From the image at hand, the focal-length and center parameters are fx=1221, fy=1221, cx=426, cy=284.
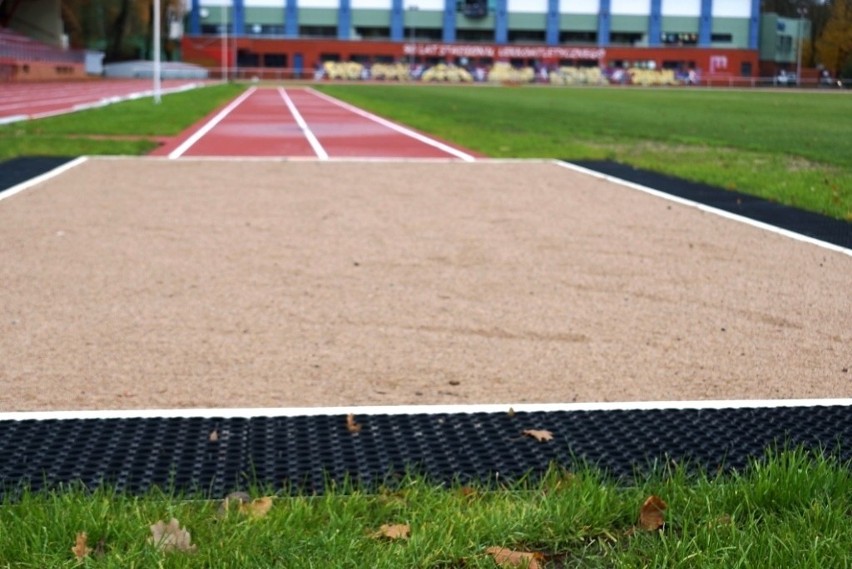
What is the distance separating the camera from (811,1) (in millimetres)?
23469

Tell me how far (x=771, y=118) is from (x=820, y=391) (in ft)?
98.1

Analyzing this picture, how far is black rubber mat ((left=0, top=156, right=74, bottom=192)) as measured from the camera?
43.0 feet

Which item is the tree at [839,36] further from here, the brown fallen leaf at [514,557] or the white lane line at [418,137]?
the brown fallen leaf at [514,557]

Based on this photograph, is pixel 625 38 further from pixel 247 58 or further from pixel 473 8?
pixel 247 58

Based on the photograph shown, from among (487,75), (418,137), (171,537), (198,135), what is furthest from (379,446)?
(487,75)

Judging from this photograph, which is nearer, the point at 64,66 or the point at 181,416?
the point at 181,416

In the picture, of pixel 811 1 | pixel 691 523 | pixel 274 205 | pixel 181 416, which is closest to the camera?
pixel 691 523

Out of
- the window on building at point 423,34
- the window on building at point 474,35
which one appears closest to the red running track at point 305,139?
the window on building at point 423,34

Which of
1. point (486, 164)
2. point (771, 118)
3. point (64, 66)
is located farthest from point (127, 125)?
point (64, 66)

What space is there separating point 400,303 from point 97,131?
16.5 metres

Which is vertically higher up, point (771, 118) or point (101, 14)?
point (101, 14)

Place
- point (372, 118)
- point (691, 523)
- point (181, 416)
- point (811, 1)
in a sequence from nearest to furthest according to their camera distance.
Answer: point (691, 523), point (181, 416), point (811, 1), point (372, 118)

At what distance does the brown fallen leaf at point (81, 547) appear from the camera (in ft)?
10.7

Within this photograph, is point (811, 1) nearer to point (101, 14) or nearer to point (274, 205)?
point (274, 205)
